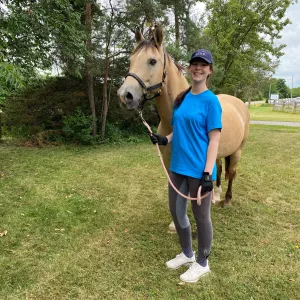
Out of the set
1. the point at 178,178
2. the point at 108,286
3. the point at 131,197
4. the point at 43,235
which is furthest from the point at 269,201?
the point at 43,235

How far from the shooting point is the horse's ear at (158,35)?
2244 mm

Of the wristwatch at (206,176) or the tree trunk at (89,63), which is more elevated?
the tree trunk at (89,63)

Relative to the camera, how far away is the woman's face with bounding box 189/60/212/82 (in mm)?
→ 1972

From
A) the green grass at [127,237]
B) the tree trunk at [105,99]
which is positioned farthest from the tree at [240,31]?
the green grass at [127,237]

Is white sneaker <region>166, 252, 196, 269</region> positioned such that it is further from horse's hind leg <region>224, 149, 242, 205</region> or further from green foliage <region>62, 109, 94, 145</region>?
green foliage <region>62, 109, 94, 145</region>

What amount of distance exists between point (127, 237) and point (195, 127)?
1.81 m

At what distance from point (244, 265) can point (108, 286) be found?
4.38 ft

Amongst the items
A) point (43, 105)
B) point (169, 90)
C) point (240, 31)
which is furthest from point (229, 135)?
point (240, 31)

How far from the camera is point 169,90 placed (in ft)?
8.34

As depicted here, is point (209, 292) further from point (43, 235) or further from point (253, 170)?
point (253, 170)

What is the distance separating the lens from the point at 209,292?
2.25 m

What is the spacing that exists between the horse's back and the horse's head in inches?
51.2

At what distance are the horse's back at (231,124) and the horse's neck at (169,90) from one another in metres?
0.95

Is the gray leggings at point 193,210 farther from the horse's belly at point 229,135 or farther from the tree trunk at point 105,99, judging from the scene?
the tree trunk at point 105,99
